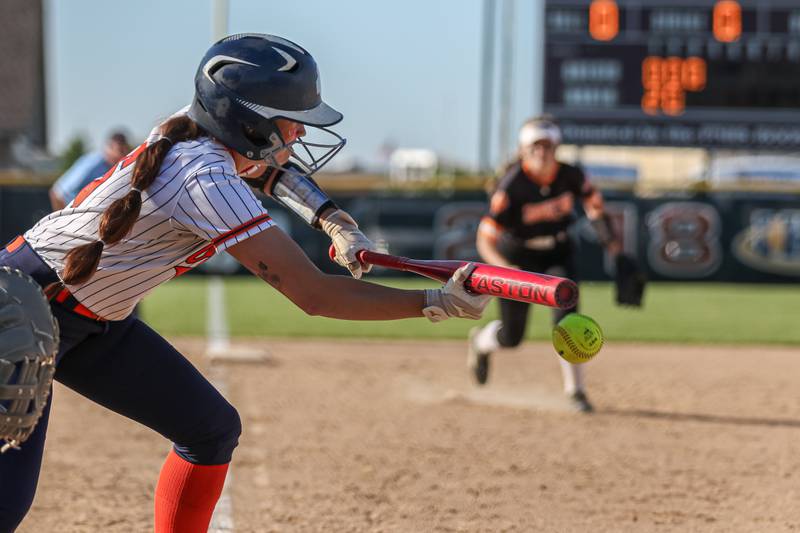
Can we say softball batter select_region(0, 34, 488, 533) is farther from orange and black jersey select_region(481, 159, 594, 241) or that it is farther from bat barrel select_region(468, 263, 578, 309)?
orange and black jersey select_region(481, 159, 594, 241)

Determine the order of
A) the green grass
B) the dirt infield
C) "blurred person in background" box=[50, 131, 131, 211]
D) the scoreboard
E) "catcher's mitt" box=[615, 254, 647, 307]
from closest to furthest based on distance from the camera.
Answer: the dirt infield
"catcher's mitt" box=[615, 254, 647, 307]
"blurred person in background" box=[50, 131, 131, 211]
the green grass
the scoreboard

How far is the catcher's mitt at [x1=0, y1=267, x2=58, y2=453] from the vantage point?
118 inches

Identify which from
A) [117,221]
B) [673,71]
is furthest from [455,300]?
[673,71]

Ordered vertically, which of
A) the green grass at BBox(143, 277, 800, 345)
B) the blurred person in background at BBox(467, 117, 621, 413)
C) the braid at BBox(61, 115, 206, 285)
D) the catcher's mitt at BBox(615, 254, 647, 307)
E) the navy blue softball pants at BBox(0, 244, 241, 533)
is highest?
the braid at BBox(61, 115, 206, 285)

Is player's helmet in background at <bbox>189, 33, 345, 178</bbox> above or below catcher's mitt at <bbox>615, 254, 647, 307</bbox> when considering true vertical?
above

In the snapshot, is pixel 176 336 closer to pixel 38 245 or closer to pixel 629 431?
pixel 629 431

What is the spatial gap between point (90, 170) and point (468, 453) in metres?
4.43

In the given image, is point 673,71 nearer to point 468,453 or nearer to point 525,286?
point 468,453

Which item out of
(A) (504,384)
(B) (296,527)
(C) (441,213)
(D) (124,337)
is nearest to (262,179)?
(D) (124,337)

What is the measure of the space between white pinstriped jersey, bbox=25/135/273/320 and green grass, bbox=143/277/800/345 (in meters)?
9.14

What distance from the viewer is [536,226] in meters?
8.02

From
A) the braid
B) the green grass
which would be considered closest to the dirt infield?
the braid

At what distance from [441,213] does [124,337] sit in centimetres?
1636

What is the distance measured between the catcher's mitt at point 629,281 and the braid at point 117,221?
5313mm
